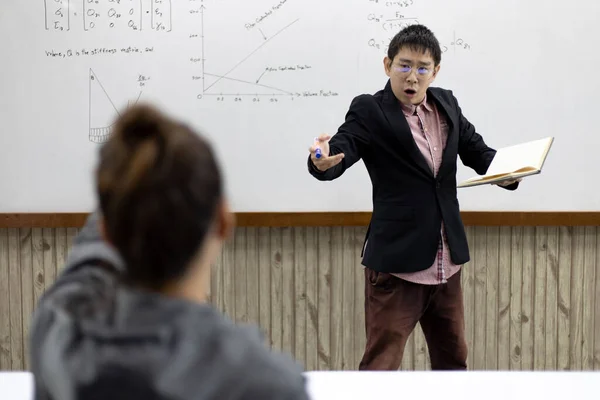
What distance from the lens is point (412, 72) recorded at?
1.81 m

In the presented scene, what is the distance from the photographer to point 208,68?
2.36 meters

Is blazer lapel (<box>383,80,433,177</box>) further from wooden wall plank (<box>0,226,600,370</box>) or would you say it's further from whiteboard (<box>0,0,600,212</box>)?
wooden wall plank (<box>0,226,600,370</box>)

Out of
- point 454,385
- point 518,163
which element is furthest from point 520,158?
point 454,385

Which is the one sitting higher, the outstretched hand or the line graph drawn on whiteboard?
the line graph drawn on whiteboard

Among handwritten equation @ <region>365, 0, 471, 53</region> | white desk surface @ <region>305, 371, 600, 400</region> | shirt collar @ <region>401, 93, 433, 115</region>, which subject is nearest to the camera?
white desk surface @ <region>305, 371, 600, 400</region>

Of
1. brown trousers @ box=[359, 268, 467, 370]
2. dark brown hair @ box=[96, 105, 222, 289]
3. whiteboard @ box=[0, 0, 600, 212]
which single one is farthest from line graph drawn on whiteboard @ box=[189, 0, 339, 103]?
dark brown hair @ box=[96, 105, 222, 289]

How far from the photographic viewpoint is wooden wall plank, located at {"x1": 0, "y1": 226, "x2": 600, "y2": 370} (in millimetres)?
2445

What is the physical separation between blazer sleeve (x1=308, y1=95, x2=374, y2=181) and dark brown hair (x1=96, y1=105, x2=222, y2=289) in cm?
121

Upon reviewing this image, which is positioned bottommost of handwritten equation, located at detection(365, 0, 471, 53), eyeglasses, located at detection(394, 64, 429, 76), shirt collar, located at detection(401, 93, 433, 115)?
shirt collar, located at detection(401, 93, 433, 115)

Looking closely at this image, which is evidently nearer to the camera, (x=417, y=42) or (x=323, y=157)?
(x=323, y=157)

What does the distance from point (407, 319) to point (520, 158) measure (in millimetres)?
564

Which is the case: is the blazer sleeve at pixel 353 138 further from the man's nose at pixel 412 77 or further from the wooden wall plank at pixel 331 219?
the wooden wall plank at pixel 331 219

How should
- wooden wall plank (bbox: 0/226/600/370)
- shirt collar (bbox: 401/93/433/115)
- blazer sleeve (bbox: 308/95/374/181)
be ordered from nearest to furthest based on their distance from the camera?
blazer sleeve (bbox: 308/95/374/181) < shirt collar (bbox: 401/93/433/115) < wooden wall plank (bbox: 0/226/600/370)

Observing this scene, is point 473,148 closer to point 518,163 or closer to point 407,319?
point 518,163
